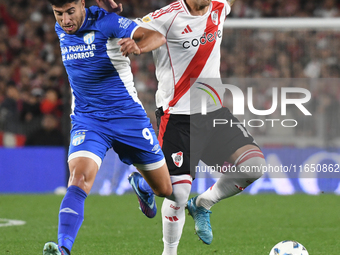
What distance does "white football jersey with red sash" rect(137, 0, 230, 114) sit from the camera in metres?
5.41

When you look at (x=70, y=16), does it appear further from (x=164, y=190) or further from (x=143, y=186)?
(x=143, y=186)

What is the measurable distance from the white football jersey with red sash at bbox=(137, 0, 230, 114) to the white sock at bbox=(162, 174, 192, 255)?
707 mm

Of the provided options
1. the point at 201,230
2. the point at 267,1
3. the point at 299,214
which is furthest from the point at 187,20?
the point at 267,1

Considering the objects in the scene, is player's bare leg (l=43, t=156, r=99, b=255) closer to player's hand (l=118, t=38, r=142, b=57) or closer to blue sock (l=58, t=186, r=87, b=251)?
blue sock (l=58, t=186, r=87, b=251)

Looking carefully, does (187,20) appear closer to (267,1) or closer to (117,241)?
(117,241)

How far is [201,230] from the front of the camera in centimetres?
542

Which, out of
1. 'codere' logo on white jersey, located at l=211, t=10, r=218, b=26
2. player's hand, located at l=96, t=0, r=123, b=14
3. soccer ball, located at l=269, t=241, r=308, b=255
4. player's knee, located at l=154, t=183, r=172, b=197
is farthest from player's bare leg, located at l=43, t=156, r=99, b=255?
'codere' logo on white jersey, located at l=211, t=10, r=218, b=26

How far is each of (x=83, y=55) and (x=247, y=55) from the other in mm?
6113

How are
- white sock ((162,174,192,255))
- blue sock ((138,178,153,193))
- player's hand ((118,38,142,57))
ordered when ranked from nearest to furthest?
player's hand ((118,38,142,57))
white sock ((162,174,192,255))
blue sock ((138,178,153,193))

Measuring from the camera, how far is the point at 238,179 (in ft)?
17.5

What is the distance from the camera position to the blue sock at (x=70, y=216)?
3.95 metres

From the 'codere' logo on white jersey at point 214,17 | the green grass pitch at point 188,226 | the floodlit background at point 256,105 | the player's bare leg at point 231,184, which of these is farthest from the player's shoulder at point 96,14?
the floodlit background at point 256,105

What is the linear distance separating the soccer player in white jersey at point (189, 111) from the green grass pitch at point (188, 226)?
76 cm

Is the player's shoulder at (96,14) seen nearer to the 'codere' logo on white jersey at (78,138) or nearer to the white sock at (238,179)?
the 'codere' logo on white jersey at (78,138)
